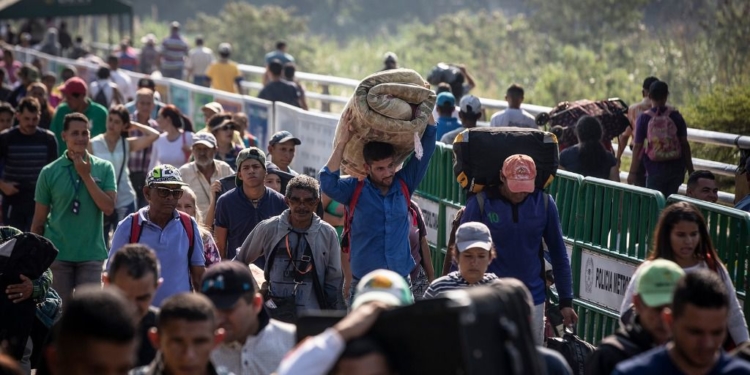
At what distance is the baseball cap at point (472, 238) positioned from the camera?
7199mm

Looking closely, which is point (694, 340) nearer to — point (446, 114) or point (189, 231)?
point (189, 231)

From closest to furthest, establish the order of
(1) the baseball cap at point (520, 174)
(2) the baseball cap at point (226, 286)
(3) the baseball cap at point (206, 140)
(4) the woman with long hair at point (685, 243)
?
(2) the baseball cap at point (226, 286) → (4) the woman with long hair at point (685, 243) → (1) the baseball cap at point (520, 174) → (3) the baseball cap at point (206, 140)

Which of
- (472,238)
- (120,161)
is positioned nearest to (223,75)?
(120,161)

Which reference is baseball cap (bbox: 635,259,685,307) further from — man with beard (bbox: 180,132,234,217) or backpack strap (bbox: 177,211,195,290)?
man with beard (bbox: 180,132,234,217)

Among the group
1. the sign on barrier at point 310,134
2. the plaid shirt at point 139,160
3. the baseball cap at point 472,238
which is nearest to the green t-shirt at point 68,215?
the baseball cap at point 472,238

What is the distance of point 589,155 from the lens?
38.1ft

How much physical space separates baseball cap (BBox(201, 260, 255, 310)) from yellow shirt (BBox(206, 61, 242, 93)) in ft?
61.4

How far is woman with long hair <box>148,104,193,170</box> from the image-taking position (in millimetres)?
13336

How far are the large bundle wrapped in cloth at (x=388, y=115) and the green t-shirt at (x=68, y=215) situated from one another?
2.21 m

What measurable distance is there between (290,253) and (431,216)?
387 cm

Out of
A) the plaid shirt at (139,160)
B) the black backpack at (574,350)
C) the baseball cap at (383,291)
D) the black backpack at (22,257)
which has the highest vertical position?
the baseball cap at (383,291)

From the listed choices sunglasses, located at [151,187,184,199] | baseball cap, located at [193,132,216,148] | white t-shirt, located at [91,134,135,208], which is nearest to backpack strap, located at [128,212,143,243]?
sunglasses, located at [151,187,184,199]

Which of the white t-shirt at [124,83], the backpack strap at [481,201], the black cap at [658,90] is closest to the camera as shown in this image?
the backpack strap at [481,201]

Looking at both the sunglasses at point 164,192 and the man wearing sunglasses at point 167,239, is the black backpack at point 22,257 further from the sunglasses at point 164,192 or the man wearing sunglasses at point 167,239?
the sunglasses at point 164,192
